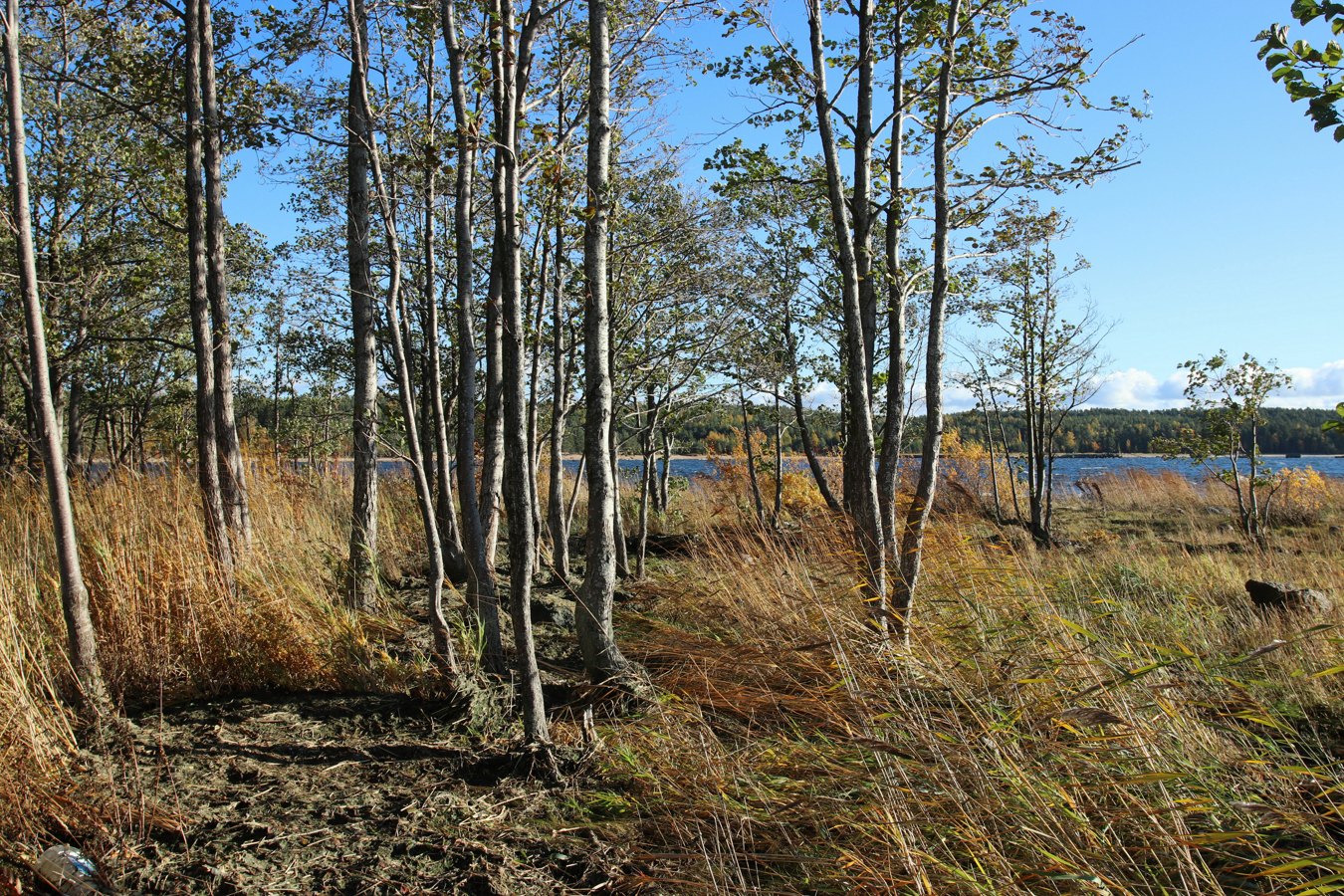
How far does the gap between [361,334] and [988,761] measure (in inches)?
192

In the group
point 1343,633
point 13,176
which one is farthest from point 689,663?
point 1343,633

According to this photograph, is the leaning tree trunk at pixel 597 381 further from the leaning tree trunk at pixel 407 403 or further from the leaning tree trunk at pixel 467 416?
the leaning tree trunk at pixel 407 403

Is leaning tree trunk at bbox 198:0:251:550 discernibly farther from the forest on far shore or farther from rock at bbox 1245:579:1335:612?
rock at bbox 1245:579:1335:612

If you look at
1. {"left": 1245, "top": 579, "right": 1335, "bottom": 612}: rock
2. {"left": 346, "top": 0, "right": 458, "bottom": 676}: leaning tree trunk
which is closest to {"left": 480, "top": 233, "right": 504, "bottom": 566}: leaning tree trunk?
{"left": 346, "top": 0, "right": 458, "bottom": 676}: leaning tree trunk

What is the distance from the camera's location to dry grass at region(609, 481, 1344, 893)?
2.43 meters

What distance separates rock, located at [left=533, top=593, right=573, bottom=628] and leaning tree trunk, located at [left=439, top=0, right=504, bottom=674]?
1899mm

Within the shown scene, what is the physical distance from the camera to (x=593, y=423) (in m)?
4.59

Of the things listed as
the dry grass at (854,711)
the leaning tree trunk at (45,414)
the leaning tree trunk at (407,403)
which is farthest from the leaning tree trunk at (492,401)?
the leaning tree trunk at (45,414)

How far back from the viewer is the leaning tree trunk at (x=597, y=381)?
4.41 metres

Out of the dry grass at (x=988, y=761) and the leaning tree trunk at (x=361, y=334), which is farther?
the leaning tree trunk at (x=361, y=334)

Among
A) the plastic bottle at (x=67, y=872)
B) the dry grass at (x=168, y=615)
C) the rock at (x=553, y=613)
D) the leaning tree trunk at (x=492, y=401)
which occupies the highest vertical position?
the leaning tree trunk at (x=492, y=401)

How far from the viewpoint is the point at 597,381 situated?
4.41m

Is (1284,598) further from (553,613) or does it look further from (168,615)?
(168,615)

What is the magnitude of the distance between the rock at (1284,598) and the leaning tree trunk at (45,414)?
8127 millimetres
